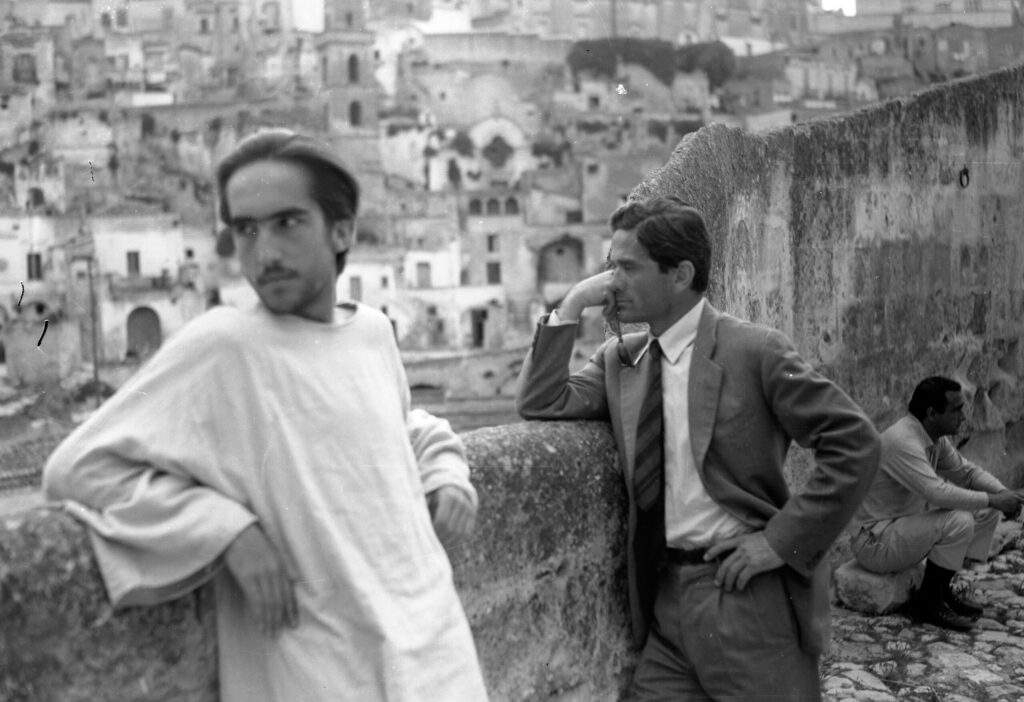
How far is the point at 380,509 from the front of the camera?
181cm

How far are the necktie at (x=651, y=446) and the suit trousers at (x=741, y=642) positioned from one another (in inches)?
6.9

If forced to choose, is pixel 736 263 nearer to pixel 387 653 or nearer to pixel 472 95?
pixel 387 653

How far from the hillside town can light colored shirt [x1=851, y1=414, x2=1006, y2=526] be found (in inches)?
1431

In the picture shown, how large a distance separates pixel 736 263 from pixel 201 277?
4423cm

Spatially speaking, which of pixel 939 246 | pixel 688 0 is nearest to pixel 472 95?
pixel 688 0

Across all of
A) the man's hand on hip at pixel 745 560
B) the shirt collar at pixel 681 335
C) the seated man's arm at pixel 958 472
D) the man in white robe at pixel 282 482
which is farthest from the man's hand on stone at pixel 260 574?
the seated man's arm at pixel 958 472

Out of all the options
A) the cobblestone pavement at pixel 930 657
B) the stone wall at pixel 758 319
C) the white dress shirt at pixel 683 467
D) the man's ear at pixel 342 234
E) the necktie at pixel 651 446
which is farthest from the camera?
the cobblestone pavement at pixel 930 657

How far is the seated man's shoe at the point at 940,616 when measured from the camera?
4.50 m

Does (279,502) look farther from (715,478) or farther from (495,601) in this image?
(715,478)

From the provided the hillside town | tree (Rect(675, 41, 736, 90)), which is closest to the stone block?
the hillside town

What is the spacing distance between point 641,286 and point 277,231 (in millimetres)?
1106

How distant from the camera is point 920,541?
4.60 meters

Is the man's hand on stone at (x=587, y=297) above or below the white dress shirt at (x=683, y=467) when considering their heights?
above

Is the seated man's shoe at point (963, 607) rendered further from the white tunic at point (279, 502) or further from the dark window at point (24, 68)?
the dark window at point (24, 68)
